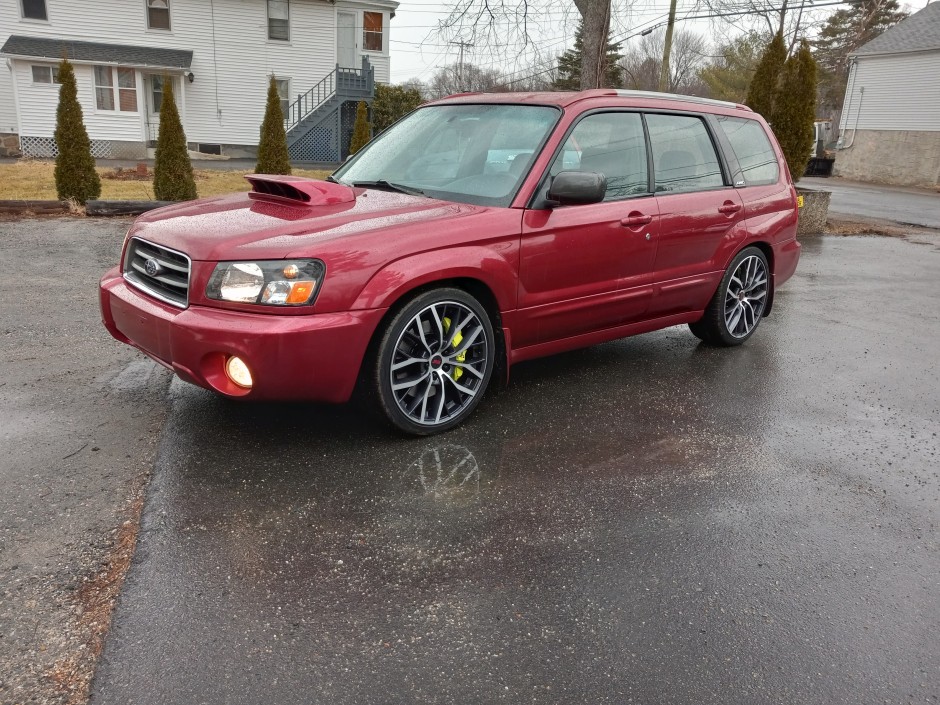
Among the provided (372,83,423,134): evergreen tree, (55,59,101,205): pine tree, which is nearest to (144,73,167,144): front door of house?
(372,83,423,134): evergreen tree

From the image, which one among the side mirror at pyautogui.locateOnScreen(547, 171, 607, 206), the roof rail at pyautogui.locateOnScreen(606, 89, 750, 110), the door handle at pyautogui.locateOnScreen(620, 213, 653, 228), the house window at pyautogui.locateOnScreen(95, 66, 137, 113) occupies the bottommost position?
the door handle at pyautogui.locateOnScreen(620, 213, 653, 228)

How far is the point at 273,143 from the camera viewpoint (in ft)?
50.2

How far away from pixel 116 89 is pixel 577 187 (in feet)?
89.3

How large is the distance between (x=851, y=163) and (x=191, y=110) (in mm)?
29820

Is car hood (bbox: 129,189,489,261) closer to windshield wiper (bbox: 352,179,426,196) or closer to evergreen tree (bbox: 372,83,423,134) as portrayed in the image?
windshield wiper (bbox: 352,179,426,196)

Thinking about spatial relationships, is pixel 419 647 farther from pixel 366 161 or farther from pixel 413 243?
pixel 366 161

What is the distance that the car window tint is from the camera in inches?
180

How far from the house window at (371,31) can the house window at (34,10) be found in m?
10.8

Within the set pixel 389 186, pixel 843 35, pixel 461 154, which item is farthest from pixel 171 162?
pixel 843 35

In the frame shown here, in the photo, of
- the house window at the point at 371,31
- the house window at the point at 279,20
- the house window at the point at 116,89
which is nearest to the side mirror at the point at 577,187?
the house window at the point at 116,89

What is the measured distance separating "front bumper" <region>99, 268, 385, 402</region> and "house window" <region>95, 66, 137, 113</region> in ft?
88.0

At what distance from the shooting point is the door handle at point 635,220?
15.4 feet

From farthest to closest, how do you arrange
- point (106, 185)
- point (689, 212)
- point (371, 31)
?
point (371, 31)
point (106, 185)
point (689, 212)

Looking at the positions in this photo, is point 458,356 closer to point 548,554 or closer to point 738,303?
point 548,554
